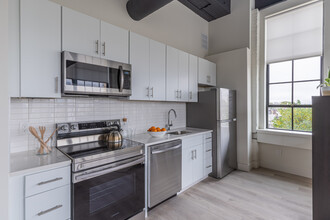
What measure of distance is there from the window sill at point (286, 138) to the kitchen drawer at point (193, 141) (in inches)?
63.0

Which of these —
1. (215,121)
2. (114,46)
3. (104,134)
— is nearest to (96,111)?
(104,134)

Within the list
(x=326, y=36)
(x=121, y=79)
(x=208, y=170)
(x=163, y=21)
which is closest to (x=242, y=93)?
(x=326, y=36)

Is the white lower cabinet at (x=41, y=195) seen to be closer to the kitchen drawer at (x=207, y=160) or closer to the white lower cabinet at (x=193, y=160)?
the white lower cabinet at (x=193, y=160)

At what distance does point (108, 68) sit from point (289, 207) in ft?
9.94

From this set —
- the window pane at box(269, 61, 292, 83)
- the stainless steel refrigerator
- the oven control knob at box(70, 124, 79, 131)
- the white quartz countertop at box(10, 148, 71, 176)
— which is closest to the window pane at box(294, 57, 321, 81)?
the window pane at box(269, 61, 292, 83)

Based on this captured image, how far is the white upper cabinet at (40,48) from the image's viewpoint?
1518 mm

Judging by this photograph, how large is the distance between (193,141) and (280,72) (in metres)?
2.57

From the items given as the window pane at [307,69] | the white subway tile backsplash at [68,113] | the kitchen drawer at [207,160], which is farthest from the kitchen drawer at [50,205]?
the window pane at [307,69]

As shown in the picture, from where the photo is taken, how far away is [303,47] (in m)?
3.32

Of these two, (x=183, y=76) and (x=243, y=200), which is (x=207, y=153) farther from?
(x=183, y=76)

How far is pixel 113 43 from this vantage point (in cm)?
211

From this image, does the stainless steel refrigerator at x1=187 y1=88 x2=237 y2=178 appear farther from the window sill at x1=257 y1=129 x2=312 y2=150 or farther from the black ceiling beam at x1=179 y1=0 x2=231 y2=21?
the black ceiling beam at x1=179 y1=0 x2=231 y2=21

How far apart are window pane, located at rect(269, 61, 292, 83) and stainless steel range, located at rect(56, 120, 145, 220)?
3418 millimetres

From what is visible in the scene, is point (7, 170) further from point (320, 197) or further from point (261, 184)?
point (261, 184)
